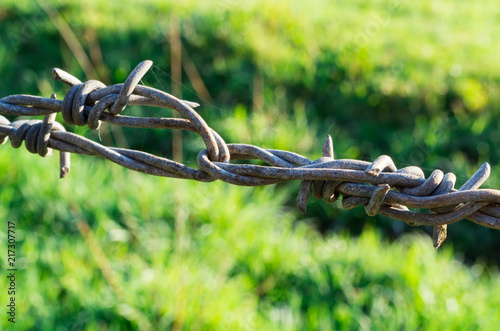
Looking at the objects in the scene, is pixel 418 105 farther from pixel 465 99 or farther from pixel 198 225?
pixel 198 225

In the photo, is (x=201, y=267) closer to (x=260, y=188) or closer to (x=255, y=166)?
(x=260, y=188)

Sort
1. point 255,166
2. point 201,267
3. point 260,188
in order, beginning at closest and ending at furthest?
point 255,166 < point 201,267 < point 260,188

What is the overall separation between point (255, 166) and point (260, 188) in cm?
255

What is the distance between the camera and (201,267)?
2318 mm

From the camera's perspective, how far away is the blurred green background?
2.11 m

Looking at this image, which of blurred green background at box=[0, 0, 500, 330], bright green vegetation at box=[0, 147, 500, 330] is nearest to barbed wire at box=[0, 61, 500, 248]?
blurred green background at box=[0, 0, 500, 330]

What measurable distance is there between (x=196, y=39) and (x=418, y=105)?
2000 millimetres

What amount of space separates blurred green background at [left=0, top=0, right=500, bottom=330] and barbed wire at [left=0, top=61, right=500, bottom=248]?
0.70ft

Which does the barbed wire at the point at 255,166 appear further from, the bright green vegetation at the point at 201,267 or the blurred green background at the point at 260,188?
the bright green vegetation at the point at 201,267

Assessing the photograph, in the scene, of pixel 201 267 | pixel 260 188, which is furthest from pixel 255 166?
pixel 260 188

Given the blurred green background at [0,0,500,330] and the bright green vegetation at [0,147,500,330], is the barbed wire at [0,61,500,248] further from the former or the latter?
the bright green vegetation at [0,147,500,330]

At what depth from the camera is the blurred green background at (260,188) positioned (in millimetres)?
2107

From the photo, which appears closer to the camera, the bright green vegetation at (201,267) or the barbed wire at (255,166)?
the barbed wire at (255,166)

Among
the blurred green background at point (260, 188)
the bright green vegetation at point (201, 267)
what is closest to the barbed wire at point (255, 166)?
the blurred green background at point (260, 188)
